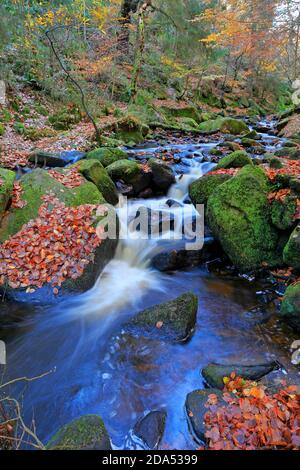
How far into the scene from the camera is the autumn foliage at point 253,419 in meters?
2.63

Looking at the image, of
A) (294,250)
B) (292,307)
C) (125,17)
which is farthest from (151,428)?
(125,17)

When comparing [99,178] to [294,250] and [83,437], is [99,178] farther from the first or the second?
[83,437]

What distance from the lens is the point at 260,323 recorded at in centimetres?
465

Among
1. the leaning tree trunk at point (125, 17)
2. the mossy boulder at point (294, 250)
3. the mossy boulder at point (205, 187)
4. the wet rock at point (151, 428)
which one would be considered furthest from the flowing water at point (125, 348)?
the leaning tree trunk at point (125, 17)

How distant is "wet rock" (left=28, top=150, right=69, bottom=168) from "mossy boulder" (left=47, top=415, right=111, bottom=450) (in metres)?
7.43

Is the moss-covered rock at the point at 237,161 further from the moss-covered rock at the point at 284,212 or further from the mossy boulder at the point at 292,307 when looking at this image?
the mossy boulder at the point at 292,307

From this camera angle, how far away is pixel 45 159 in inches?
346

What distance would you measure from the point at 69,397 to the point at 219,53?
21.4m

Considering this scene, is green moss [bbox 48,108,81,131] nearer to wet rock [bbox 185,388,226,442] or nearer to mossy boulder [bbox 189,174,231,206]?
mossy boulder [bbox 189,174,231,206]

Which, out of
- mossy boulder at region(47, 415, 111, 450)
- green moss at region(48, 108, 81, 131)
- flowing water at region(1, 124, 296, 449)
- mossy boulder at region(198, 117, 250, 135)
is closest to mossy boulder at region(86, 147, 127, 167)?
flowing water at region(1, 124, 296, 449)

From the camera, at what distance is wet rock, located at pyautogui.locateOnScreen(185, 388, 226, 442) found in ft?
9.79

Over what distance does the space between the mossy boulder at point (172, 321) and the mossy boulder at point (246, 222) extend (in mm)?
1867

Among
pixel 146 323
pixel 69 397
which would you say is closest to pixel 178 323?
pixel 146 323
